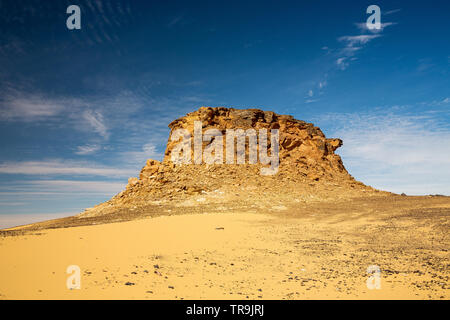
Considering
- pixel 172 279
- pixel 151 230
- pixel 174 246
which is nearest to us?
pixel 172 279

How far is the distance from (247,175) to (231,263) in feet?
77.8

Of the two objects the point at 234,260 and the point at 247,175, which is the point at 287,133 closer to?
the point at 247,175

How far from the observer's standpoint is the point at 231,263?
6.41m

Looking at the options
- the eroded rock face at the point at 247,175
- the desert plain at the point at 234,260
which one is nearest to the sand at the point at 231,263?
the desert plain at the point at 234,260

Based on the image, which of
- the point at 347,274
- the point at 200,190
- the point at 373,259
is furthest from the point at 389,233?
the point at 200,190

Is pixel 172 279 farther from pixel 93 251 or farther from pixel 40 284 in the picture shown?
pixel 93 251

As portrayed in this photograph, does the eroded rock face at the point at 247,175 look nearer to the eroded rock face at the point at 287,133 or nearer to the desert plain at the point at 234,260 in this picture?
the eroded rock face at the point at 287,133

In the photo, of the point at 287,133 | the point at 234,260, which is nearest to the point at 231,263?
the point at 234,260

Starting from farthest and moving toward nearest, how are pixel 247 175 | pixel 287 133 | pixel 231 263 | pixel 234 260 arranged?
1. pixel 287 133
2. pixel 247 175
3. pixel 234 260
4. pixel 231 263

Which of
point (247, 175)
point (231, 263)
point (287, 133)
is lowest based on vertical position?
point (231, 263)

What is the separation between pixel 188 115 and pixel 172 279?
3260 centimetres

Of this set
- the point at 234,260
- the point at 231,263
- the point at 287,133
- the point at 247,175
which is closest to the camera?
the point at 231,263
